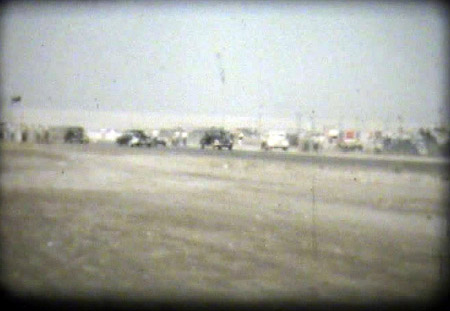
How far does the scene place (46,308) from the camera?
167 inches

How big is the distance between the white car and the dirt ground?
23260 mm

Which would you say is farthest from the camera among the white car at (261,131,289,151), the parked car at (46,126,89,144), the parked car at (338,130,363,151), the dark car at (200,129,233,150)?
the parked car at (46,126,89,144)

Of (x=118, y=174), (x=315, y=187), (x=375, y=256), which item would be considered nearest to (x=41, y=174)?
(x=118, y=174)

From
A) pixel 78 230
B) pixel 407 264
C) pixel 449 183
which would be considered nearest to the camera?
pixel 407 264

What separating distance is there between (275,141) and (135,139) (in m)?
12.4

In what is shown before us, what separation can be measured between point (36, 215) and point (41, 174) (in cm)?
572

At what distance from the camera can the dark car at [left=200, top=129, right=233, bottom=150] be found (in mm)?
33469

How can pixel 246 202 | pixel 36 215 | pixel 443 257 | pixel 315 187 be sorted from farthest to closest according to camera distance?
pixel 315 187 < pixel 246 202 < pixel 36 215 < pixel 443 257

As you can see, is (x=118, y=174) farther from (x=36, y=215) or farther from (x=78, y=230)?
(x=78, y=230)

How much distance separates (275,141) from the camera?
35281mm

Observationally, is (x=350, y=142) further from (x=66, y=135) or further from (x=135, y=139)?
(x=66, y=135)

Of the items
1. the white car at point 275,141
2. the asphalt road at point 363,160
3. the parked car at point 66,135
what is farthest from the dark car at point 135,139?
the asphalt road at point 363,160

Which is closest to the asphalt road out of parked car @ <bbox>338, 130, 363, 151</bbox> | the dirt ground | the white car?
the dirt ground

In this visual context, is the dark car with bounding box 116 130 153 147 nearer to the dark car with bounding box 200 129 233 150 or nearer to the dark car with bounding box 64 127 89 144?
the dark car with bounding box 64 127 89 144
